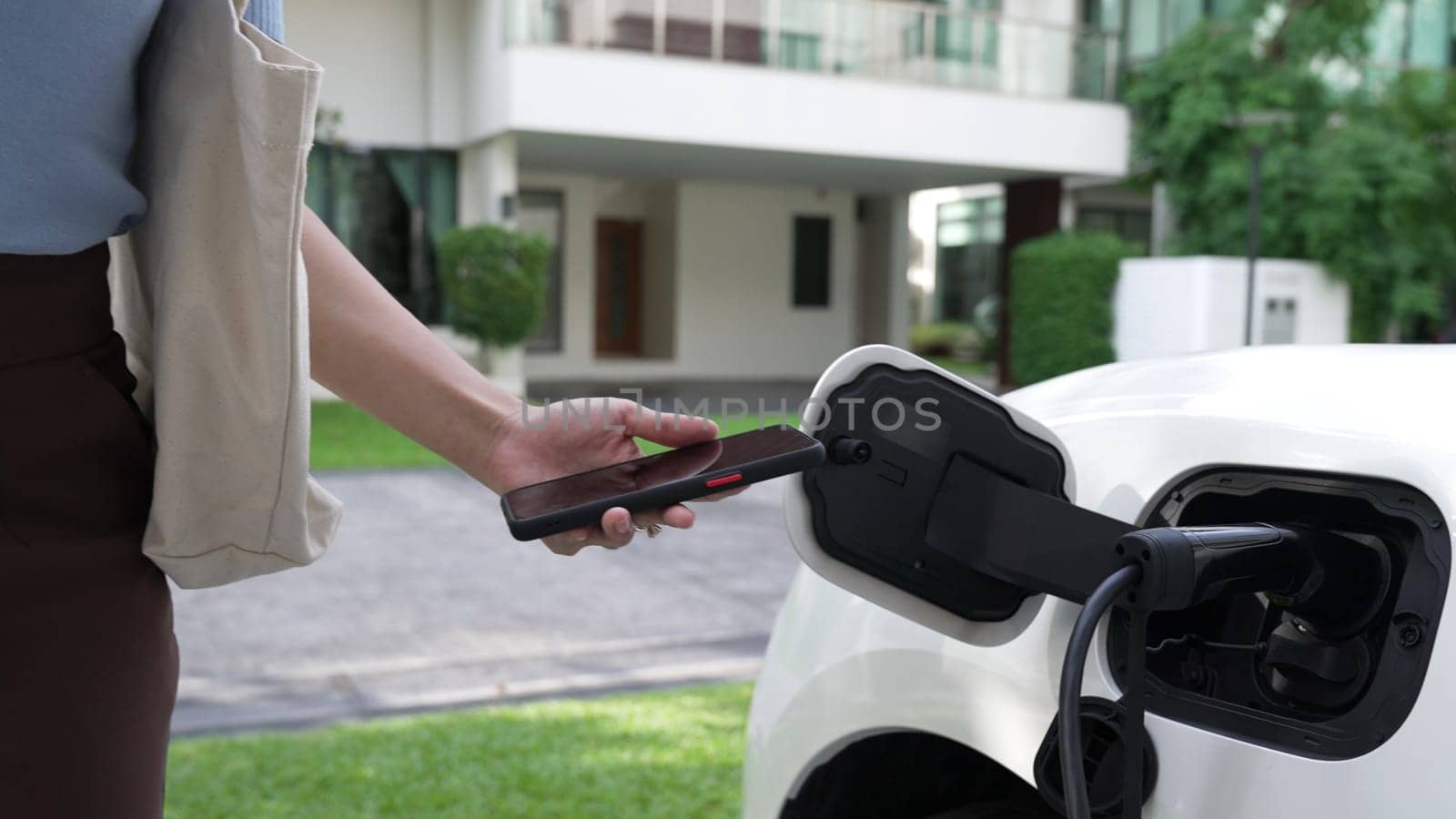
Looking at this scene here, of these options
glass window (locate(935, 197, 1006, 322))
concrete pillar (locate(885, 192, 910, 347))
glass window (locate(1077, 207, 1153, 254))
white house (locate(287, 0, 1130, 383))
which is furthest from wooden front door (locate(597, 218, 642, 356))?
glass window (locate(1077, 207, 1153, 254))

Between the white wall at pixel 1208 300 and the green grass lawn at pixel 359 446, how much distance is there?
5.46m

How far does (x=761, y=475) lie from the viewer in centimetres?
115

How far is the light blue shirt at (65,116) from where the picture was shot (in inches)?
37.5

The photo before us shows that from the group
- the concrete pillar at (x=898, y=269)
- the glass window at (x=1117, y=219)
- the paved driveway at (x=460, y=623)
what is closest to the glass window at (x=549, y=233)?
the concrete pillar at (x=898, y=269)

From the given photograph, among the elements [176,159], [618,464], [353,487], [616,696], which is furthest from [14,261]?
[353,487]

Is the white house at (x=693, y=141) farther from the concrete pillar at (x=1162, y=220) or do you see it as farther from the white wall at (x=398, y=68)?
the concrete pillar at (x=1162, y=220)

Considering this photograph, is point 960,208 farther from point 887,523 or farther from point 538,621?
point 887,523

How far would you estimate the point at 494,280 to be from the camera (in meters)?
15.7

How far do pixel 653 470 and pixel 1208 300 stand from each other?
54.1 feet

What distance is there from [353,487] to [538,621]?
472cm

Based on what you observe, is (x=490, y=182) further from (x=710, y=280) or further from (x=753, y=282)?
(x=753, y=282)

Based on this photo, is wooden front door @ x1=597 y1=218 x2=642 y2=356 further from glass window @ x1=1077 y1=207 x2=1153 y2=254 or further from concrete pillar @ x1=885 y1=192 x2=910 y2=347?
glass window @ x1=1077 y1=207 x2=1153 y2=254

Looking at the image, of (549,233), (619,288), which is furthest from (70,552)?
(619,288)

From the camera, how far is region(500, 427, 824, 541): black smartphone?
44.9 inches
